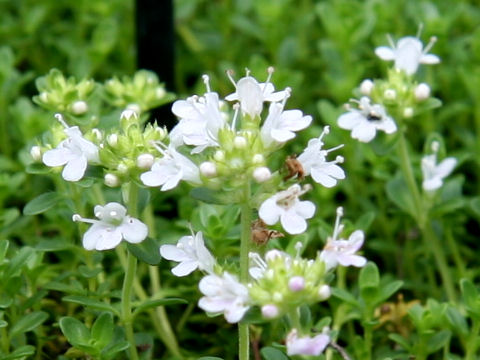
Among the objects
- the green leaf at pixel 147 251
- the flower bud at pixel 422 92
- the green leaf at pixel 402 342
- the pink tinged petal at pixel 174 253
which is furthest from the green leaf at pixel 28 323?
the flower bud at pixel 422 92

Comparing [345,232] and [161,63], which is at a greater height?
[161,63]

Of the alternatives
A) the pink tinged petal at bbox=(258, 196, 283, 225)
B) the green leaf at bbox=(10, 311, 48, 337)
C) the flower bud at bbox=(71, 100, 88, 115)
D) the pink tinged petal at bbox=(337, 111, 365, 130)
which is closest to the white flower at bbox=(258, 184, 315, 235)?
the pink tinged petal at bbox=(258, 196, 283, 225)

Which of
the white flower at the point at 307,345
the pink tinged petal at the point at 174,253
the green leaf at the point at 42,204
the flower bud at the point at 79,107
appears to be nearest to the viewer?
the white flower at the point at 307,345

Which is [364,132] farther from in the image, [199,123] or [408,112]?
[199,123]

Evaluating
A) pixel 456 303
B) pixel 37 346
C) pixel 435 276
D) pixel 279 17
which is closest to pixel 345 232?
pixel 456 303

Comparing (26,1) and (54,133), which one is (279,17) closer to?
(26,1)

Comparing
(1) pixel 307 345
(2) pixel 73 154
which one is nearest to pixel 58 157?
(2) pixel 73 154

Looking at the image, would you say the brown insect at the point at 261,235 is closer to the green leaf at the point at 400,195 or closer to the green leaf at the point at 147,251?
the green leaf at the point at 147,251
